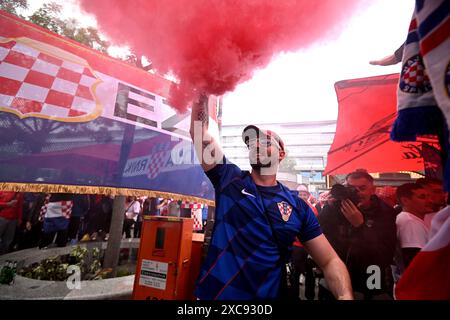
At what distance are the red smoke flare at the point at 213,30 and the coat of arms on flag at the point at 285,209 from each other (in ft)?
4.07

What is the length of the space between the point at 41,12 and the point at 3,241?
5.65 m

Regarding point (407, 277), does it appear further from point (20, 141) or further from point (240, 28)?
point (20, 141)

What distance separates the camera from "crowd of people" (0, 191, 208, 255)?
5.78m

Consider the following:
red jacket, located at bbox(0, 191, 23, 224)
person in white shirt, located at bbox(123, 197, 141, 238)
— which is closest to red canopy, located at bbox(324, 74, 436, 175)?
red jacket, located at bbox(0, 191, 23, 224)

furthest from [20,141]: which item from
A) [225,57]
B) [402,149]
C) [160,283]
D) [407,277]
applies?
[402,149]

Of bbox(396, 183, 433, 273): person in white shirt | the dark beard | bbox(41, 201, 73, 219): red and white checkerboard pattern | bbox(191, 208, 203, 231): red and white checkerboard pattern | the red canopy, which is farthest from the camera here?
bbox(191, 208, 203, 231): red and white checkerboard pattern

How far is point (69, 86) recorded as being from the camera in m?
3.62

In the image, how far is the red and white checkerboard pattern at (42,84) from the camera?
313 cm

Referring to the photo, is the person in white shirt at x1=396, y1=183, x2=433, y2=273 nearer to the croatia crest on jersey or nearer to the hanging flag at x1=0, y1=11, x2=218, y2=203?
the croatia crest on jersey

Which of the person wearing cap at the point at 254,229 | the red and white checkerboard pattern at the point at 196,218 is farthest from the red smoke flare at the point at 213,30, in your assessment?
the red and white checkerboard pattern at the point at 196,218

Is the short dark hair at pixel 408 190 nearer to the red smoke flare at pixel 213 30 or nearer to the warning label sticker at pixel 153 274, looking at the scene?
the red smoke flare at pixel 213 30

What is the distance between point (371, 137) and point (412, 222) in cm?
218

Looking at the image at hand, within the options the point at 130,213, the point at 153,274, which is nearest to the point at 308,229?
→ the point at 153,274

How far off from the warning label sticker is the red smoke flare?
2.37 metres
